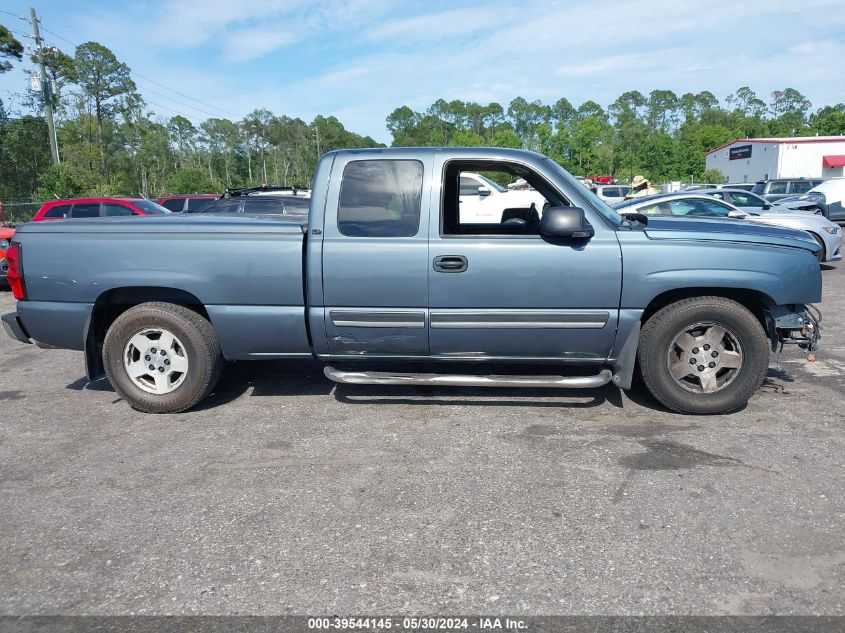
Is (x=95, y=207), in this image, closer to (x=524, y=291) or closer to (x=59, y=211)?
(x=59, y=211)

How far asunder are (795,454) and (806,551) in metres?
1.17

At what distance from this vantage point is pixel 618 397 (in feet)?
16.6

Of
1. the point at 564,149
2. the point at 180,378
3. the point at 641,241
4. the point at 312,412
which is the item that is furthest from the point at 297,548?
the point at 564,149

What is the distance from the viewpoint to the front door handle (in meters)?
4.42

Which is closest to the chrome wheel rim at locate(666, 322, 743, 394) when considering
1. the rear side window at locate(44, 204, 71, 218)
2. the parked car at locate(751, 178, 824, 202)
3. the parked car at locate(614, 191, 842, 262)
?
the parked car at locate(614, 191, 842, 262)

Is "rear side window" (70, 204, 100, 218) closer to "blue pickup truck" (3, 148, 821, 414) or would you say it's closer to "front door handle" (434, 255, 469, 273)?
"blue pickup truck" (3, 148, 821, 414)

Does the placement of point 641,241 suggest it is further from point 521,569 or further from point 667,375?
point 521,569

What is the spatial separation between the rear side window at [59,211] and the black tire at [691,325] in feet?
47.6

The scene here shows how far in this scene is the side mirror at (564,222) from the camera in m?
4.21

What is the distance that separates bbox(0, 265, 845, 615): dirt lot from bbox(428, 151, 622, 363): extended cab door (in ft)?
1.98

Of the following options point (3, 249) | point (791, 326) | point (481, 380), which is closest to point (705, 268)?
point (791, 326)

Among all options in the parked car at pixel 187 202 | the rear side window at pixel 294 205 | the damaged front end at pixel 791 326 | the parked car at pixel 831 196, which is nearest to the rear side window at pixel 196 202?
the parked car at pixel 187 202

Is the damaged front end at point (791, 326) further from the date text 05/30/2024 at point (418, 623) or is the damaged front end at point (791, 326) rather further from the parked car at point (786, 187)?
the parked car at point (786, 187)

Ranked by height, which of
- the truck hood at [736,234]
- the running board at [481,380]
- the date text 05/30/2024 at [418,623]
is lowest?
the date text 05/30/2024 at [418,623]
